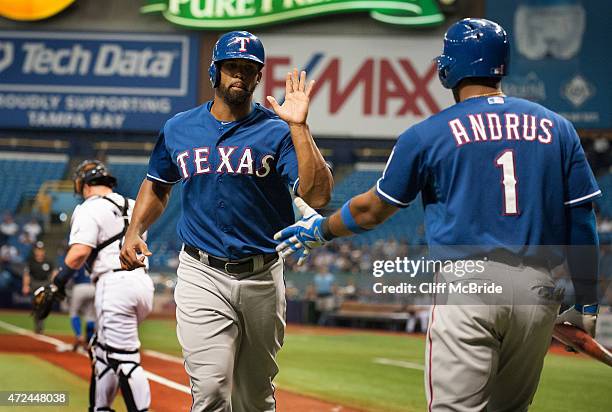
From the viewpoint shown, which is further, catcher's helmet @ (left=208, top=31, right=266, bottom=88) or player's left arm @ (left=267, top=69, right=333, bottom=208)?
catcher's helmet @ (left=208, top=31, right=266, bottom=88)

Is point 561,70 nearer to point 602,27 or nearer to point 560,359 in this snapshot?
point 602,27

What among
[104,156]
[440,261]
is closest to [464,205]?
[440,261]

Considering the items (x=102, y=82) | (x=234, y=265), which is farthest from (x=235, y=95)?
(x=102, y=82)

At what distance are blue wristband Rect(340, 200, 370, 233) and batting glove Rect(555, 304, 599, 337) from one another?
91 centimetres

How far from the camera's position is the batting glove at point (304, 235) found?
3.38 metres

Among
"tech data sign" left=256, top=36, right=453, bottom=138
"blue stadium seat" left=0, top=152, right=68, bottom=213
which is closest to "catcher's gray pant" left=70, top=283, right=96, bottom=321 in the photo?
"tech data sign" left=256, top=36, right=453, bottom=138

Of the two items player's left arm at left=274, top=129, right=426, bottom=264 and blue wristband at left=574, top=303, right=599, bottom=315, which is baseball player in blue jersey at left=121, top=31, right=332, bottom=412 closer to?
player's left arm at left=274, top=129, right=426, bottom=264

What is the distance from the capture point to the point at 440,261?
3016 mm

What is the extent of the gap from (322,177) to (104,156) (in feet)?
67.6

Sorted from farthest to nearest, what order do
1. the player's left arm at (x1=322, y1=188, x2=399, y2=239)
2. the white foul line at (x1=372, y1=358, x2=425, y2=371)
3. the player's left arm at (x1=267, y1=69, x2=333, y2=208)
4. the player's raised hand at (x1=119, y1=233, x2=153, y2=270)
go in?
the white foul line at (x1=372, y1=358, x2=425, y2=371), the player's raised hand at (x1=119, y1=233, x2=153, y2=270), the player's left arm at (x1=267, y1=69, x2=333, y2=208), the player's left arm at (x1=322, y1=188, x2=399, y2=239)

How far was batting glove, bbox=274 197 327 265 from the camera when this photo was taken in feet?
11.1

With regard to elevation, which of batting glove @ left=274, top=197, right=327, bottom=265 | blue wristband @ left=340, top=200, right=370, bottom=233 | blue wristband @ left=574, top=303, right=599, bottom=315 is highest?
blue wristband @ left=340, top=200, right=370, bottom=233

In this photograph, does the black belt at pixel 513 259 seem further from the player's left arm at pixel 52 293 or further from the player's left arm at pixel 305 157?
the player's left arm at pixel 52 293

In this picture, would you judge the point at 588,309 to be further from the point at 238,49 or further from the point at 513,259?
the point at 238,49
